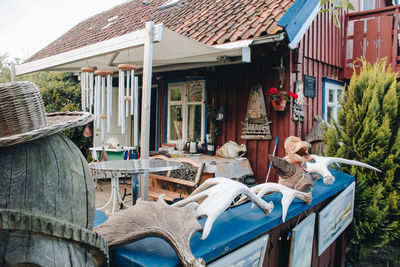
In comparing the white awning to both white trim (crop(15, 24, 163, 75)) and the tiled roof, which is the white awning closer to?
white trim (crop(15, 24, 163, 75))

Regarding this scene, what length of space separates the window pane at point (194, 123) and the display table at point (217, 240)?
15.0ft

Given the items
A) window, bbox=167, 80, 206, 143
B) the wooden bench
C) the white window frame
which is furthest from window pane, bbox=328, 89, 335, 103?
the wooden bench

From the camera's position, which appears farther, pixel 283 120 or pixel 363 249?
pixel 283 120

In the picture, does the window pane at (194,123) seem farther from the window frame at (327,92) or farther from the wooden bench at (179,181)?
the window frame at (327,92)

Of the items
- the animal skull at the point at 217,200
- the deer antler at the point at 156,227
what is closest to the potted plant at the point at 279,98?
the animal skull at the point at 217,200

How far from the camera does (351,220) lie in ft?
10.7

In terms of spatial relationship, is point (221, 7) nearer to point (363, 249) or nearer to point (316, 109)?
point (316, 109)

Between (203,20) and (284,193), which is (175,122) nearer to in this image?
(203,20)

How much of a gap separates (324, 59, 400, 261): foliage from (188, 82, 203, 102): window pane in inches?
131

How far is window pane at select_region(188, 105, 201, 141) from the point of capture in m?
6.47

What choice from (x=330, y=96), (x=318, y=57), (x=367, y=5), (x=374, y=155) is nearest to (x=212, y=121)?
(x=318, y=57)

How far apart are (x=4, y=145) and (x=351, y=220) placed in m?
3.44

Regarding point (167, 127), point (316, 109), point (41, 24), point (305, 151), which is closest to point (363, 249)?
point (305, 151)

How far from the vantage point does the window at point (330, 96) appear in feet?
21.5
